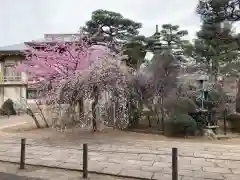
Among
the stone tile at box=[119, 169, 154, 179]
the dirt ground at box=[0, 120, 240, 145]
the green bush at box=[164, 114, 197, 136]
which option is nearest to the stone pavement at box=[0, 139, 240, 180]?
the stone tile at box=[119, 169, 154, 179]

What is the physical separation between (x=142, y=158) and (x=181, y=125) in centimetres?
433

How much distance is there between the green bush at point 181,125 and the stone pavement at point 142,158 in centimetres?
152

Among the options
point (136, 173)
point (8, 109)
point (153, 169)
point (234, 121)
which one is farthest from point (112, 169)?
point (8, 109)

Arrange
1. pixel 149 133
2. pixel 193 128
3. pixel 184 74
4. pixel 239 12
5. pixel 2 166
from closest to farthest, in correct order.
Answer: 1. pixel 2 166
2. pixel 193 128
3. pixel 149 133
4. pixel 184 74
5. pixel 239 12

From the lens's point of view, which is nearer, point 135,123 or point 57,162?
point 57,162

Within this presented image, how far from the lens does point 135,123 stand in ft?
48.9

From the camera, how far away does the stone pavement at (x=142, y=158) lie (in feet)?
23.7

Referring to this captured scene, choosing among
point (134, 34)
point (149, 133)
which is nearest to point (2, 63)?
point (134, 34)

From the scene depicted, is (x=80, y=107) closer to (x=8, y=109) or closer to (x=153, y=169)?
(x=153, y=169)

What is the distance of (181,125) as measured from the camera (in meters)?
12.6

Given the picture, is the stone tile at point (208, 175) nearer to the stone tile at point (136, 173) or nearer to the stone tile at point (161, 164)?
the stone tile at point (161, 164)

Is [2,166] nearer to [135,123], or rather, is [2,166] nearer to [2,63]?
[135,123]

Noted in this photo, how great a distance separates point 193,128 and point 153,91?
2235mm

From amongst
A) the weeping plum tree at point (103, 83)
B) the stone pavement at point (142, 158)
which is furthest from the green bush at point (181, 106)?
the stone pavement at point (142, 158)
